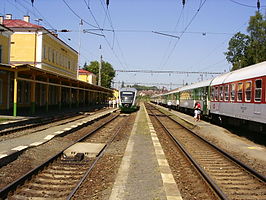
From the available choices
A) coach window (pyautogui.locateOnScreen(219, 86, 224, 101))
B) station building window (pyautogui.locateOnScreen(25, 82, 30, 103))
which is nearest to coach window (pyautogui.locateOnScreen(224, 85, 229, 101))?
coach window (pyautogui.locateOnScreen(219, 86, 224, 101))

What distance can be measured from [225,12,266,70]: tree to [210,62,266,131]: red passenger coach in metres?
34.1

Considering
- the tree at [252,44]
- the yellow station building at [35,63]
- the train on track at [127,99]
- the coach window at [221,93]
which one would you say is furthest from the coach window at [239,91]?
the tree at [252,44]

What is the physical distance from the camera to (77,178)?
22.8 feet

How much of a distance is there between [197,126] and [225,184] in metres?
12.7

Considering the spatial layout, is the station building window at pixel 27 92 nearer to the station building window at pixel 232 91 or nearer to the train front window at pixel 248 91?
the station building window at pixel 232 91

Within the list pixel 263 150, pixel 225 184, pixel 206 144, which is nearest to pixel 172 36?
pixel 206 144

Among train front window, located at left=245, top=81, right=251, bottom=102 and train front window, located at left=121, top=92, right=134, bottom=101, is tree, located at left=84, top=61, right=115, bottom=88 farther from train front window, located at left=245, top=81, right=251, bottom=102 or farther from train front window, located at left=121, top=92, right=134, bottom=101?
train front window, located at left=245, top=81, right=251, bottom=102

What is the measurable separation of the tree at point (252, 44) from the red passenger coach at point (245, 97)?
34142 mm

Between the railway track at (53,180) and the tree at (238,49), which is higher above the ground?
the tree at (238,49)

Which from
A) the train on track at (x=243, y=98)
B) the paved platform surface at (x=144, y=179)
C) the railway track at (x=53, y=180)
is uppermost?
the train on track at (x=243, y=98)

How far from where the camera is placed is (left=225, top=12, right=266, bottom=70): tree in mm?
48125

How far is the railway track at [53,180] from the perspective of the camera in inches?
221

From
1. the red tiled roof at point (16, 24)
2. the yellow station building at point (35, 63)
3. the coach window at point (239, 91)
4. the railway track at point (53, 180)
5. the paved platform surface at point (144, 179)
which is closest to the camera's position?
the paved platform surface at point (144, 179)

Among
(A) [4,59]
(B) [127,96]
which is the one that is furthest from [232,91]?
(A) [4,59]
